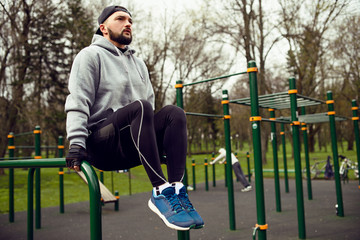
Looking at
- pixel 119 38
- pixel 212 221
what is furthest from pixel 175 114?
pixel 212 221

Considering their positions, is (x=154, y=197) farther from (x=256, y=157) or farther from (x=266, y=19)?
A: (x=266, y=19)

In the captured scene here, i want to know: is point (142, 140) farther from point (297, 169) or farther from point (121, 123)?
point (297, 169)

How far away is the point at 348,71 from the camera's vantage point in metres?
15.6

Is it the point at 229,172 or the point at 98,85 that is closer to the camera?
the point at 98,85

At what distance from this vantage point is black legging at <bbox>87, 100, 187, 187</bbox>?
5.13ft

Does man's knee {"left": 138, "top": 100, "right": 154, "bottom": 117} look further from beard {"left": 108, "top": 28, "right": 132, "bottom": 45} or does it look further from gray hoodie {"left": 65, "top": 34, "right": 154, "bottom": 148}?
beard {"left": 108, "top": 28, "right": 132, "bottom": 45}

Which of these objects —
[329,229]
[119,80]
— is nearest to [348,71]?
[329,229]

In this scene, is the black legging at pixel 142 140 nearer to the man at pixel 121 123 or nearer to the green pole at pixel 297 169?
the man at pixel 121 123

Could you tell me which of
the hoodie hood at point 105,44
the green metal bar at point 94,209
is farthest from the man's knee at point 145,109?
the hoodie hood at point 105,44

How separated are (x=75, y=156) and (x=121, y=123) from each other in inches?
12.0

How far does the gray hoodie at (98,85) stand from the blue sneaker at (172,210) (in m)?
0.46

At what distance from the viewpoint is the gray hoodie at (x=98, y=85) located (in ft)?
5.26

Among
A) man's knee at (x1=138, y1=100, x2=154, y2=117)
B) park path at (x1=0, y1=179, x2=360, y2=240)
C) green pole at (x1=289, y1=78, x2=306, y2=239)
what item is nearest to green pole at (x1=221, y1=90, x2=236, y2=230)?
park path at (x1=0, y1=179, x2=360, y2=240)

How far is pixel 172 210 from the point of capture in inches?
59.6
